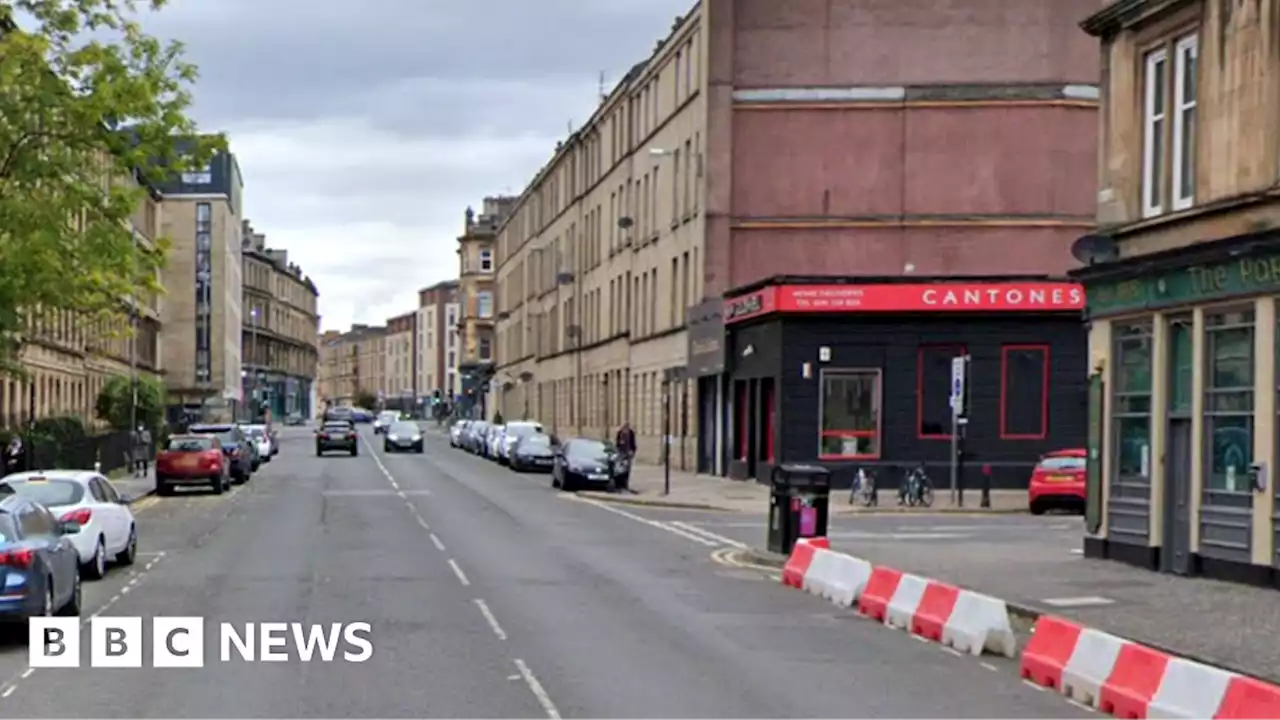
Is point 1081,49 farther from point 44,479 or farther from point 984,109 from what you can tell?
point 44,479

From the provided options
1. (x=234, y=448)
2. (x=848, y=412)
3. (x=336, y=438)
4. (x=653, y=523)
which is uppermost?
(x=848, y=412)

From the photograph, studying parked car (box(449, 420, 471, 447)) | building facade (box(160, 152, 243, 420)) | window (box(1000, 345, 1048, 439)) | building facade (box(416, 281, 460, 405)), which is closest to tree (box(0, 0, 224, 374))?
window (box(1000, 345, 1048, 439))

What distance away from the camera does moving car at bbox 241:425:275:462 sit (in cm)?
6334

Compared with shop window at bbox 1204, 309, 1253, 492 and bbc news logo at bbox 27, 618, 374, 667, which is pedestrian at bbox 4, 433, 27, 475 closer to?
bbc news logo at bbox 27, 618, 374, 667

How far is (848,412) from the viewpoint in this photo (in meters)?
45.9

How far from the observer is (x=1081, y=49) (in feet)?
173

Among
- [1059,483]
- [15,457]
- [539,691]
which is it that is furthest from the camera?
[15,457]

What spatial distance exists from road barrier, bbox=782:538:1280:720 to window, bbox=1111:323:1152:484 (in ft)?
18.3

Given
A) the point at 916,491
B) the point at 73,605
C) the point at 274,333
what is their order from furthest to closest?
the point at 274,333
the point at 916,491
the point at 73,605

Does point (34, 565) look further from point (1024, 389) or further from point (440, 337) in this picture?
point (440, 337)

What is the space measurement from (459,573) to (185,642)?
715cm

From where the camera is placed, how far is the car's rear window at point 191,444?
146ft

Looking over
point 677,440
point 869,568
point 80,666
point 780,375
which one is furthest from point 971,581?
point 677,440

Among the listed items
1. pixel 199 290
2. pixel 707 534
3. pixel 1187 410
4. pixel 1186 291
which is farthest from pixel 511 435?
pixel 199 290
